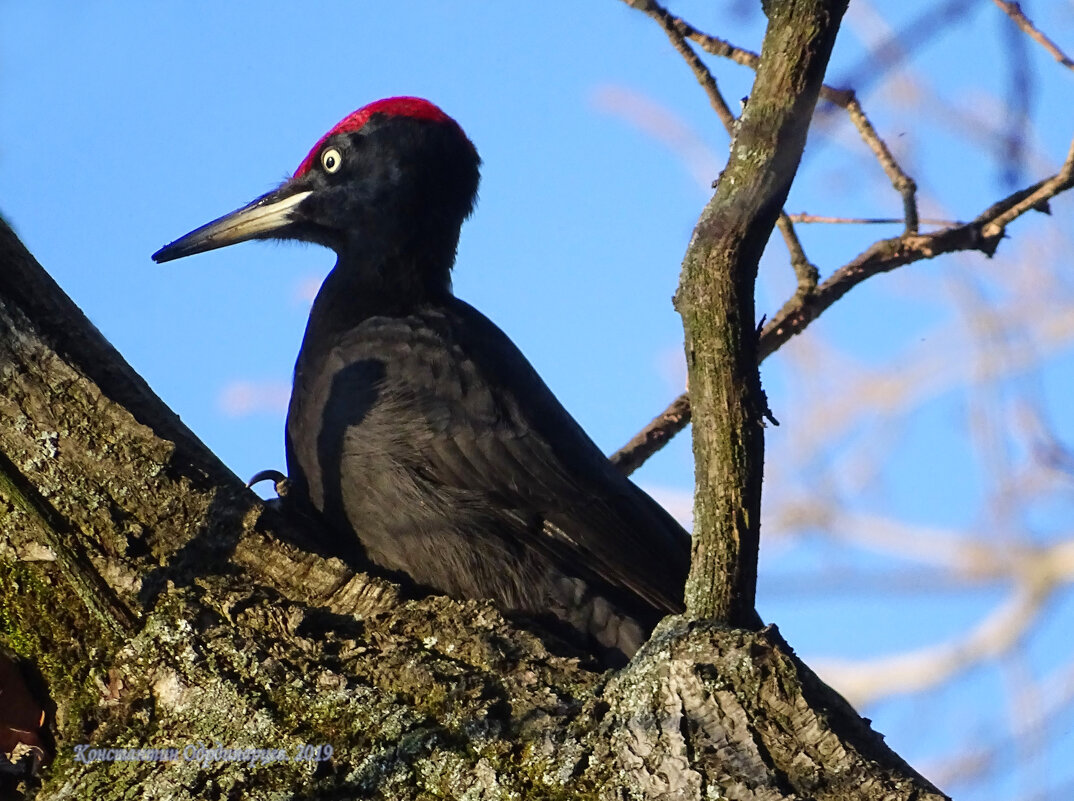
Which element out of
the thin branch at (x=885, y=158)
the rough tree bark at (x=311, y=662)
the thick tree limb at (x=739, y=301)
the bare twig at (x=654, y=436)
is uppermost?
the thin branch at (x=885, y=158)

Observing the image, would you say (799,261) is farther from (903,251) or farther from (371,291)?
(371,291)

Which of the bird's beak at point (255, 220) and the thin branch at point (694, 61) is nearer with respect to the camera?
the thin branch at point (694, 61)

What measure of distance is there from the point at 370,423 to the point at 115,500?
115 cm

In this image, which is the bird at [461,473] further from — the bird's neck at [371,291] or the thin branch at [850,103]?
the thin branch at [850,103]

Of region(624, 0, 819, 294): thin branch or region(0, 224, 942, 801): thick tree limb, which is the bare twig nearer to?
region(624, 0, 819, 294): thin branch

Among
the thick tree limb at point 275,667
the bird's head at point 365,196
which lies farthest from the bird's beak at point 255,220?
the thick tree limb at point 275,667

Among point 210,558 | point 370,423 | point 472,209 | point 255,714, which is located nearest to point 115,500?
point 210,558

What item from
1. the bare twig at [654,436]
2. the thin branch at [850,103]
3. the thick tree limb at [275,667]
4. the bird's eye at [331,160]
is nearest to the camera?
the thick tree limb at [275,667]

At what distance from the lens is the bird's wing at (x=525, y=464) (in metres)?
3.82

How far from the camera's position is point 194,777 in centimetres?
230

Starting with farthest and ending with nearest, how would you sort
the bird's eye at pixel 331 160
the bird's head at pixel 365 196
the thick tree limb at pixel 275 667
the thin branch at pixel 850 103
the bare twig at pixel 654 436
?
1. the bird's eye at pixel 331 160
2. the bird's head at pixel 365 196
3. the bare twig at pixel 654 436
4. the thin branch at pixel 850 103
5. the thick tree limb at pixel 275 667

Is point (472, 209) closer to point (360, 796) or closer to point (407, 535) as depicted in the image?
point (407, 535)

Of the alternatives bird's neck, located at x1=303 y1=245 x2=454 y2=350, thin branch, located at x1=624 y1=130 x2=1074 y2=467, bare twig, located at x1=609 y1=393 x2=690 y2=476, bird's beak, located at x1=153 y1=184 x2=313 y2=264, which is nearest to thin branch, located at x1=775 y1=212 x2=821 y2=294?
thin branch, located at x1=624 y1=130 x2=1074 y2=467

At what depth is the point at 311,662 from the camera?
252cm
